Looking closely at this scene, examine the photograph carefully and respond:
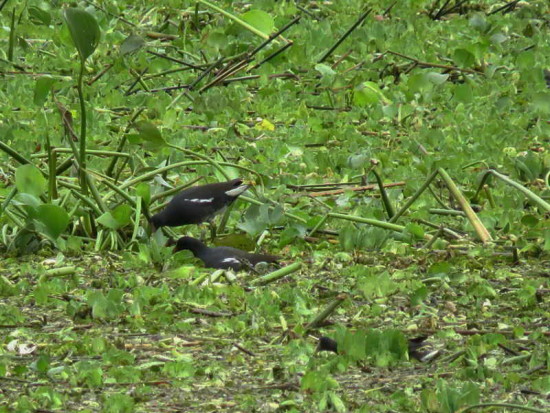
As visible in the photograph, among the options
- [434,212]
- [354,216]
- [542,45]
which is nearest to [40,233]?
[354,216]

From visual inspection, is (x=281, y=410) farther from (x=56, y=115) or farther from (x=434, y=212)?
(x=56, y=115)

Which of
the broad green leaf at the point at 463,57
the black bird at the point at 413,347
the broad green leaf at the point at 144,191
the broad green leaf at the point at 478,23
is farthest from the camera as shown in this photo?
the broad green leaf at the point at 478,23

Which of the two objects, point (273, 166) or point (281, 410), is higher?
point (281, 410)

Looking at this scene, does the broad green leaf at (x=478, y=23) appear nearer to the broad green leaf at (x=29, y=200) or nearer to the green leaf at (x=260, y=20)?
the green leaf at (x=260, y=20)

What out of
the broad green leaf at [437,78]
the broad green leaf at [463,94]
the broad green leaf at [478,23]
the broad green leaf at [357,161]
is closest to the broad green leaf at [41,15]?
the broad green leaf at [437,78]

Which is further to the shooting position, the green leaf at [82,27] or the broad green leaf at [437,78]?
the broad green leaf at [437,78]

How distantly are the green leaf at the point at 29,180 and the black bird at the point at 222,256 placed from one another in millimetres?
470

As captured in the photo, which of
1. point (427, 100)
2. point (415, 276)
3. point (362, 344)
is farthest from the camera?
point (427, 100)

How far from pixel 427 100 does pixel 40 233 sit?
2546 millimetres

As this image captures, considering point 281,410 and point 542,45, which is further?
point 542,45

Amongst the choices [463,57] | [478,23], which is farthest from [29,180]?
[478,23]

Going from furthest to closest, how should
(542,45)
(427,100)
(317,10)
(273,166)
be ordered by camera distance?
(317,10), (542,45), (427,100), (273,166)

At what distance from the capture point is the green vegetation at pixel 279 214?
3104mm

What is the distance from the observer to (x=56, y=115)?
5.80 m
